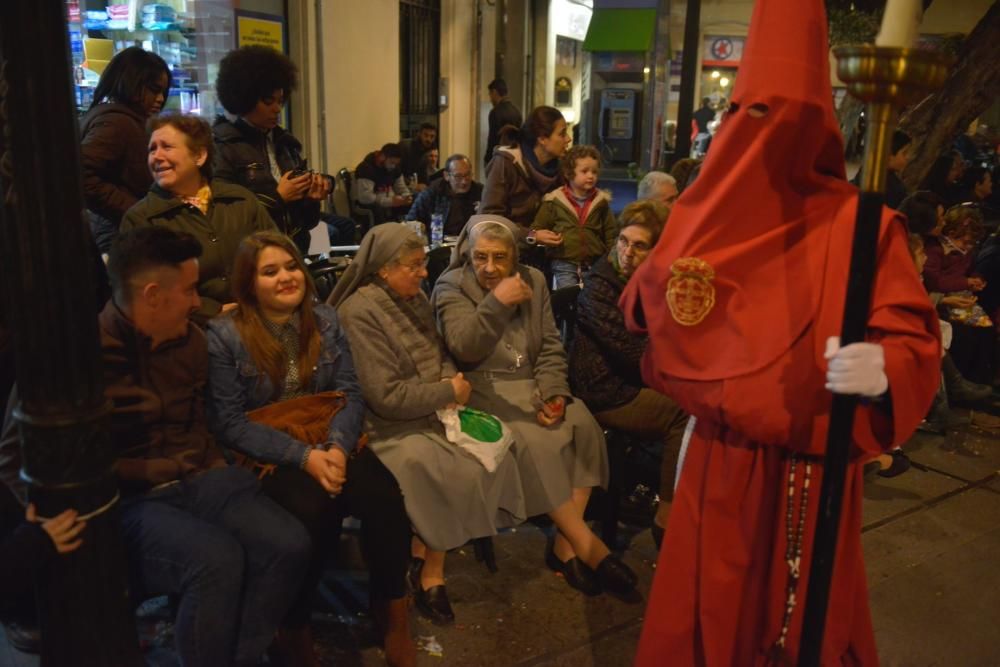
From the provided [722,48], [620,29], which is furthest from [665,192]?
[722,48]

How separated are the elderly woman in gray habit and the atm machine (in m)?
19.2

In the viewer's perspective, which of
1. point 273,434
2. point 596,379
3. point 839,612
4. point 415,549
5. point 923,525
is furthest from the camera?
point 923,525

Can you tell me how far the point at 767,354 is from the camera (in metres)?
2.19

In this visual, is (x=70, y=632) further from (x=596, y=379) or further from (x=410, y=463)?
(x=596, y=379)

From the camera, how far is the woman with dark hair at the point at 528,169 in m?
5.83

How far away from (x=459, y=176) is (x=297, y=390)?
15.1 feet

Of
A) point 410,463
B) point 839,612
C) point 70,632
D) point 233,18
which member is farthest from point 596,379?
point 233,18

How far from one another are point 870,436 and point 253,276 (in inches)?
82.3

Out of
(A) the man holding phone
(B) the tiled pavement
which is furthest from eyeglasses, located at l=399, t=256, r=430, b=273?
(A) the man holding phone

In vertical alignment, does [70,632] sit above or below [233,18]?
below

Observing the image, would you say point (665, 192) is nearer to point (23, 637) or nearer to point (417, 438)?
point (417, 438)

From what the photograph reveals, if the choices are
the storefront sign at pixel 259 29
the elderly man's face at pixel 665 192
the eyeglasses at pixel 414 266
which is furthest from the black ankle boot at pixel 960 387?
the storefront sign at pixel 259 29

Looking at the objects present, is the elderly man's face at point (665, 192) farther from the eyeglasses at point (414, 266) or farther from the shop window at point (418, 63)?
the shop window at point (418, 63)

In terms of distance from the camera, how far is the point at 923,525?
14.9 ft
